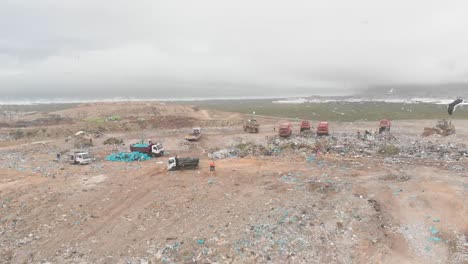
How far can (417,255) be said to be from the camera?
351 inches

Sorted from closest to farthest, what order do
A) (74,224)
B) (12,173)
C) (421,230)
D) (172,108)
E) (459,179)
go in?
1. (421,230)
2. (74,224)
3. (459,179)
4. (12,173)
5. (172,108)

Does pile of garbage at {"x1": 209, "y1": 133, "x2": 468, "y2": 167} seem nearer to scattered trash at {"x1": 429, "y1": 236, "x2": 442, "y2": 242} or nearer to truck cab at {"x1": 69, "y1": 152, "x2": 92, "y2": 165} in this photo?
truck cab at {"x1": 69, "y1": 152, "x2": 92, "y2": 165}

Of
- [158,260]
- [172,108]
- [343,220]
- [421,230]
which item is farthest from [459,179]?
[172,108]

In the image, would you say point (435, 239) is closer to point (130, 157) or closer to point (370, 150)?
point (370, 150)

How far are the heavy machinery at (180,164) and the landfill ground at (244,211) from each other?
55 cm

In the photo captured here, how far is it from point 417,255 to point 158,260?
22.0ft

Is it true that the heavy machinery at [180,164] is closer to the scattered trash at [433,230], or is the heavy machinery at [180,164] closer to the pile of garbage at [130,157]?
the pile of garbage at [130,157]

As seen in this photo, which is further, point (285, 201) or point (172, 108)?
point (172, 108)

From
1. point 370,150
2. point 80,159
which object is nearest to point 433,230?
point 370,150

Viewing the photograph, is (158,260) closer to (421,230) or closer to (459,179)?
(421,230)

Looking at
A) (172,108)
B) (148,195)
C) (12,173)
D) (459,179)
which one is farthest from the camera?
(172,108)

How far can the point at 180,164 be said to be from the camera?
17.5 m

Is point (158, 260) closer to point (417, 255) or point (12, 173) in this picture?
point (417, 255)

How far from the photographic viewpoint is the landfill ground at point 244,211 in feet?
30.3
